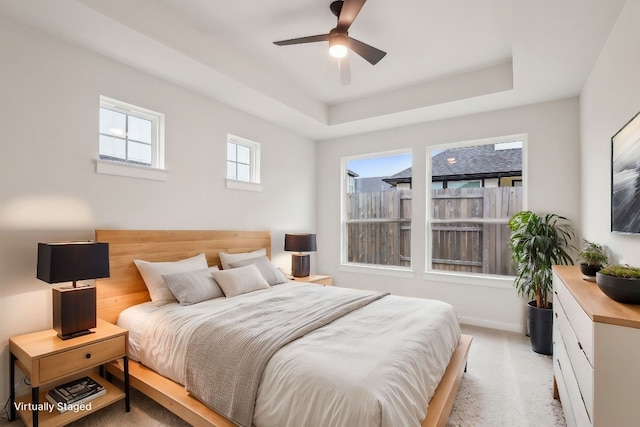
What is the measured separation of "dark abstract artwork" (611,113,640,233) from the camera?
186 centimetres

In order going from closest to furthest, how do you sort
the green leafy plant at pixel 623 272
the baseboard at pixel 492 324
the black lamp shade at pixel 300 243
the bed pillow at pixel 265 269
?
1. the green leafy plant at pixel 623 272
2. the bed pillow at pixel 265 269
3. the baseboard at pixel 492 324
4. the black lamp shade at pixel 300 243

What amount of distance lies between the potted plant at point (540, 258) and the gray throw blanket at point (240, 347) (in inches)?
83.6

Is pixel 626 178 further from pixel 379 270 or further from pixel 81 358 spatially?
pixel 81 358

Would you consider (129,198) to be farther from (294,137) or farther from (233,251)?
(294,137)

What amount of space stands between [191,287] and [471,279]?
338 cm

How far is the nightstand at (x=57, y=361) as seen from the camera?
6.45ft

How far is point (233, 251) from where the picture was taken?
154 inches

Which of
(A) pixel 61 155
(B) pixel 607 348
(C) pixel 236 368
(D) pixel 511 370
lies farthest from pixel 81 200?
(D) pixel 511 370

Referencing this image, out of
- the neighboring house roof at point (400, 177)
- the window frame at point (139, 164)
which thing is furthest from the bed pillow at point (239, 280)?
the neighboring house roof at point (400, 177)

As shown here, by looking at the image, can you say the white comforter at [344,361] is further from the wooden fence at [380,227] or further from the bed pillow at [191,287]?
the wooden fence at [380,227]

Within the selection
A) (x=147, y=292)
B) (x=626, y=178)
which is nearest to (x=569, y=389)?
(x=626, y=178)

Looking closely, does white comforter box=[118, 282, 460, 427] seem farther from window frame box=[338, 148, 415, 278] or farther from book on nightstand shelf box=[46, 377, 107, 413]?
window frame box=[338, 148, 415, 278]

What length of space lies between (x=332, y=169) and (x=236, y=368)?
3.99 metres

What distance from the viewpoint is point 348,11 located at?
88.2 inches
